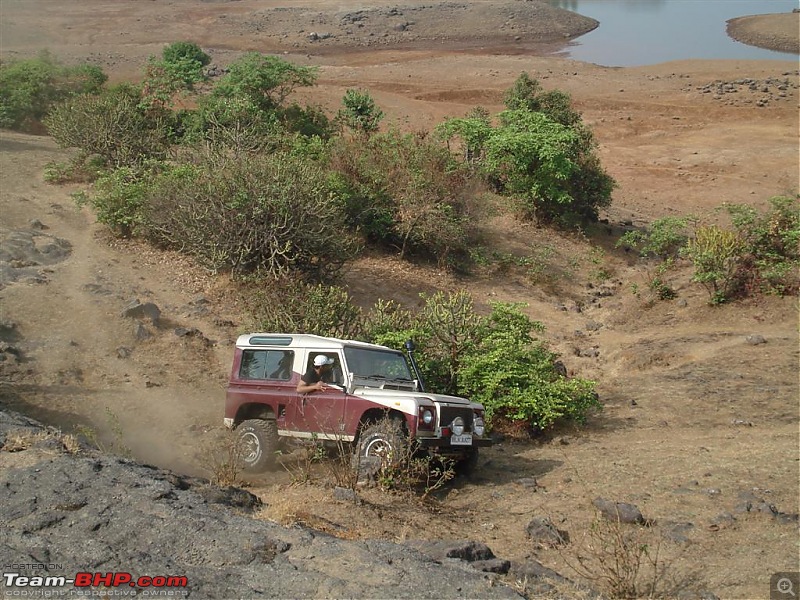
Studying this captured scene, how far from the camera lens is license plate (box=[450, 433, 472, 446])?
27.4 ft

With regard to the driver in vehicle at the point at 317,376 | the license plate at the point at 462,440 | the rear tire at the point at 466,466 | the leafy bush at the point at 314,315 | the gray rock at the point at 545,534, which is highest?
the driver in vehicle at the point at 317,376

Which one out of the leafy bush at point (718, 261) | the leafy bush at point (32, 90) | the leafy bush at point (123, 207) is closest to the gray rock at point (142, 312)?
the leafy bush at point (123, 207)

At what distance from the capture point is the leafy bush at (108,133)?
21.6m

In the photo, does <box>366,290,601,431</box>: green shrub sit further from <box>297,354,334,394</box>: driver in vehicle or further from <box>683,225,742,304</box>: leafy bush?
<box>683,225,742,304</box>: leafy bush

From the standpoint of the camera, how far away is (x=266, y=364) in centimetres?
967

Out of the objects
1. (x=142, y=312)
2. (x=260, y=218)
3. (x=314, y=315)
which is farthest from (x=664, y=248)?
(x=142, y=312)

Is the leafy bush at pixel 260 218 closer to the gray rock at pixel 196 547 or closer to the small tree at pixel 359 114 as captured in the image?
the gray rock at pixel 196 547

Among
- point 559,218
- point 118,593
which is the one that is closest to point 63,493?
point 118,593

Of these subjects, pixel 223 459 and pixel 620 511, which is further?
pixel 223 459

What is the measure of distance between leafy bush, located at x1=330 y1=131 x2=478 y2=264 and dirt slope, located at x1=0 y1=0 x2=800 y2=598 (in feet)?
2.55

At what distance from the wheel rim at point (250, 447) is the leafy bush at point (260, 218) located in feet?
22.1

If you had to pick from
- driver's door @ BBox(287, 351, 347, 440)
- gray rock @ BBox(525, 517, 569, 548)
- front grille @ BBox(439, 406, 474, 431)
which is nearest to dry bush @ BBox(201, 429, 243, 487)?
driver's door @ BBox(287, 351, 347, 440)

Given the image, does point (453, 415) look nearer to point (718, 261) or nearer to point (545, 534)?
point (545, 534)

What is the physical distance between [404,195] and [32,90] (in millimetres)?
15521
